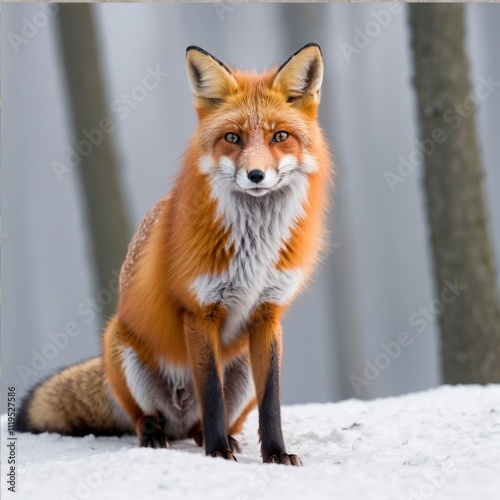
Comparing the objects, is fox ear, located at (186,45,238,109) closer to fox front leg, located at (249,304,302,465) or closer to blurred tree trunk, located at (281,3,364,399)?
fox front leg, located at (249,304,302,465)

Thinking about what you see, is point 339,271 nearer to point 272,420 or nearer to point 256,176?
point 272,420

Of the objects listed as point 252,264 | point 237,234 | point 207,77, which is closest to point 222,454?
point 252,264

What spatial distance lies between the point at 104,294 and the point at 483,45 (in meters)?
7.77

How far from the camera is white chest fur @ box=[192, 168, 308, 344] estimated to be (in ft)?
10.1

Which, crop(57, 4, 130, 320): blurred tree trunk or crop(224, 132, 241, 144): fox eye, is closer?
crop(224, 132, 241, 144): fox eye

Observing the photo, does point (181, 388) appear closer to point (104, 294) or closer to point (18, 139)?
point (104, 294)

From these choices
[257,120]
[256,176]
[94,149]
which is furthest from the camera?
[94,149]

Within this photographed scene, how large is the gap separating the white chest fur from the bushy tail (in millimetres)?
1081

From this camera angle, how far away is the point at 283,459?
308 cm

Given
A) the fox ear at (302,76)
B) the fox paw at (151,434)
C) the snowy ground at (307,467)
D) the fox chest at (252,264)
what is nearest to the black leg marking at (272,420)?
the snowy ground at (307,467)

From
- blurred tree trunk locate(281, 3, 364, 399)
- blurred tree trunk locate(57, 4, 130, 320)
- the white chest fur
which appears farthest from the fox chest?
blurred tree trunk locate(281, 3, 364, 399)

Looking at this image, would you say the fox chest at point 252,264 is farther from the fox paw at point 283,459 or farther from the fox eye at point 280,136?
the fox paw at point 283,459

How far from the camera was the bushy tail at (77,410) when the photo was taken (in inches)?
151

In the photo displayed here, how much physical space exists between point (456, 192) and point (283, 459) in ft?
9.13
